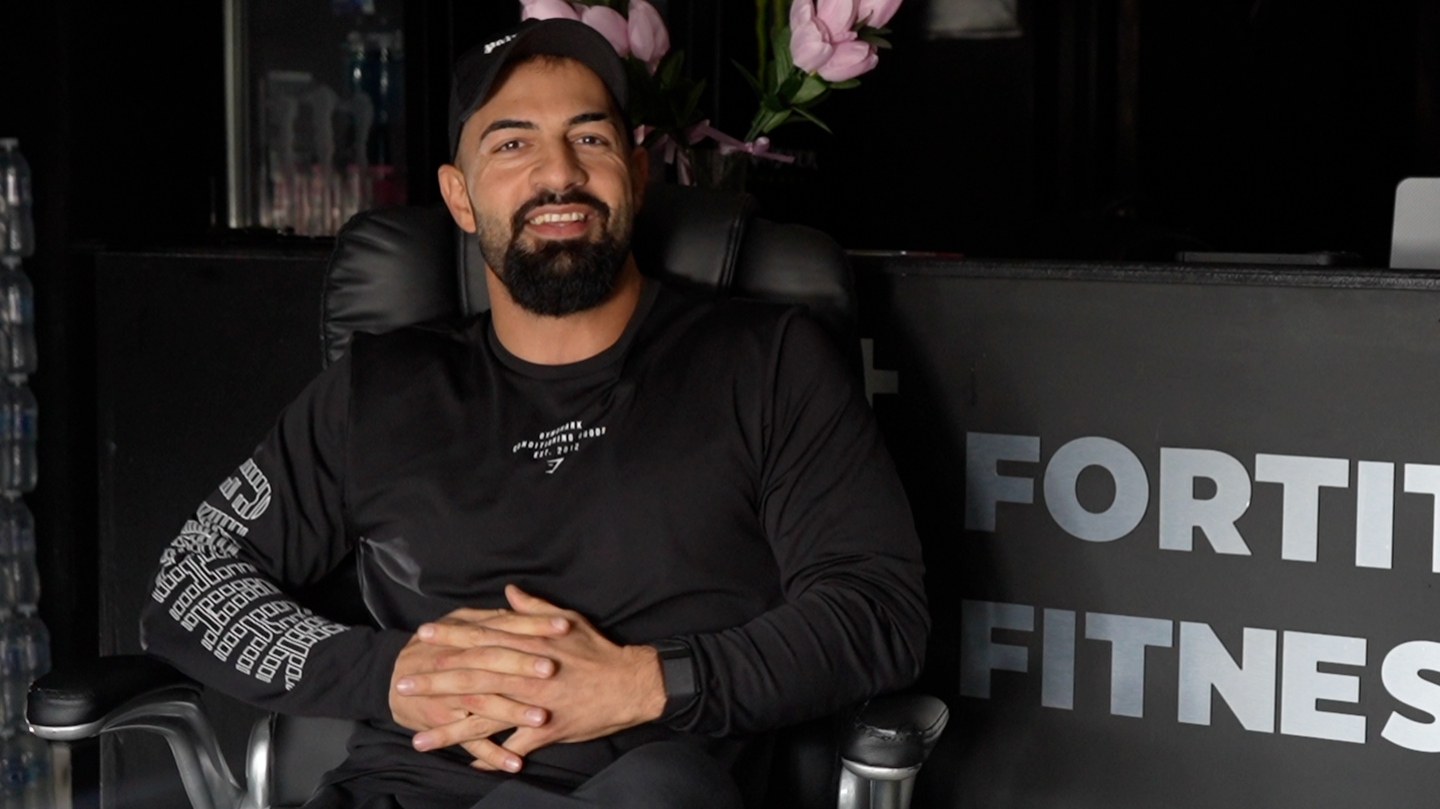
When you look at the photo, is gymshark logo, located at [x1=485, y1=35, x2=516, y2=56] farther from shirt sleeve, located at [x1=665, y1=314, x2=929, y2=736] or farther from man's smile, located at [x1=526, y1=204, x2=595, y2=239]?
shirt sleeve, located at [x1=665, y1=314, x2=929, y2=736]

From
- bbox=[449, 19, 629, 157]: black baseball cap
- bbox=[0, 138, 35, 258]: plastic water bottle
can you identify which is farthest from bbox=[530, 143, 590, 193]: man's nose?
bbox=[0, 138, 35, 258]: plastic water bottle

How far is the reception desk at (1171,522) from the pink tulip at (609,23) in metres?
0.45

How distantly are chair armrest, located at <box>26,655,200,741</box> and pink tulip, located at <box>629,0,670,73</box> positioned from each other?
3.60 ft

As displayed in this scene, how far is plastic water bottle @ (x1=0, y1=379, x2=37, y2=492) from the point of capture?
2.70m

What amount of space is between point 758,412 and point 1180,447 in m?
0.68

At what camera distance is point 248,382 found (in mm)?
2660

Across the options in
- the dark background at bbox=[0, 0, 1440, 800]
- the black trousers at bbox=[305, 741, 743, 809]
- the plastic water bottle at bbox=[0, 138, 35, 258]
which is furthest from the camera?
the dark background at bbox=[0, 0, 1440, 800]

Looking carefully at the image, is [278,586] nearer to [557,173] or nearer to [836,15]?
[557,173]

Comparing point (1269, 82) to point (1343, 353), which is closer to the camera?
point (1343, 353)

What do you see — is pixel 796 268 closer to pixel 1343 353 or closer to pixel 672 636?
pixel 672 636

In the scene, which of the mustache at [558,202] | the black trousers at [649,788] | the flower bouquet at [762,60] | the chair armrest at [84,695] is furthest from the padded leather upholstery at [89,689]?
the flower bouquet at [762,60]

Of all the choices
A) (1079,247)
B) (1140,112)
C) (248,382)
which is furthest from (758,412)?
(1140,112)

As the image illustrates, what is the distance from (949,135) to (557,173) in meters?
3.56

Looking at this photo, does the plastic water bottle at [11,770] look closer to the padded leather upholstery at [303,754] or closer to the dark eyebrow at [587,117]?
the padded leather upholstery at [303,754]
